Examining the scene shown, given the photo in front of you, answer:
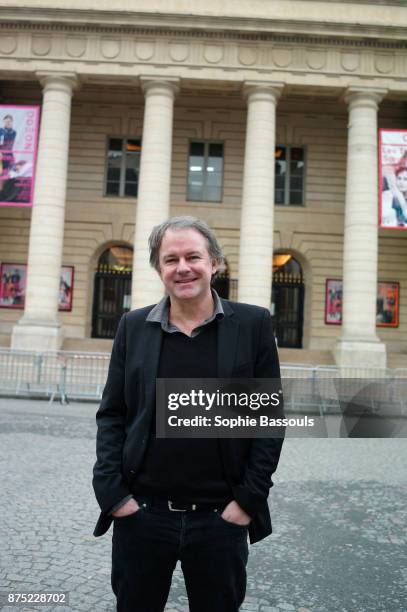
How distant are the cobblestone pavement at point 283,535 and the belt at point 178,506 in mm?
1446

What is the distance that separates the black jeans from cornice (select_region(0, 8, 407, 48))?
19575mm

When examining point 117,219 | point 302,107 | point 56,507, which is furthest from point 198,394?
point 302,107

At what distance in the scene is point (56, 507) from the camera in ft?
16.4

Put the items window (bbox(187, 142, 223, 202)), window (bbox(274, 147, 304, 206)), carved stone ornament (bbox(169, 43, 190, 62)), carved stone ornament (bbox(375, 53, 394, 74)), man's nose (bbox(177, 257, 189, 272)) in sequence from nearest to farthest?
1. man's nose (bbox(177, 257, 189, 272))
2. carved stone ornament (bbox(169, 43, 190, 62))
3. carved stone ornament (bbox(375, 53, 394, 74))
4. window (bbox(187, 142, 223, 202))
5. window (bbox(274, 147, 304, 206))

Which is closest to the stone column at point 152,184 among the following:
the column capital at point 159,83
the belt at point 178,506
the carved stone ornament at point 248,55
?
the column capital at point 159,83

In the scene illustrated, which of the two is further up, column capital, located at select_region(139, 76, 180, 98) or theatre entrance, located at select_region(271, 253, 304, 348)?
column capital, located at select_region(139, 76, 180, 98)

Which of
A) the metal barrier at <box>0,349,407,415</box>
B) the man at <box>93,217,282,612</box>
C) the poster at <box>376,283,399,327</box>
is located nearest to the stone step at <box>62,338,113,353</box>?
the metal barrier at <box>0,349,407,415</box>

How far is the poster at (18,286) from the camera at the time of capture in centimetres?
2266

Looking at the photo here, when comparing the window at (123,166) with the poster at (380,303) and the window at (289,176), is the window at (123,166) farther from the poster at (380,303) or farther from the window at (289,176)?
the poster at (380,303)

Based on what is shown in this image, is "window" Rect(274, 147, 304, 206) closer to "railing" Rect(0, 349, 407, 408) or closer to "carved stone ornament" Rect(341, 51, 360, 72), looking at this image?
"carved stone ornament" Rect(341, 51, 360, 72)

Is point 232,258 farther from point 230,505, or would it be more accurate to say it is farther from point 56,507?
point 230,505

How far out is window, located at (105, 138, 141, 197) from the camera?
2366 cm

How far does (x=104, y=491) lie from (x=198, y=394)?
0.55m

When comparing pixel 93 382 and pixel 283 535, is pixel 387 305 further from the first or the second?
pixel 283 535
